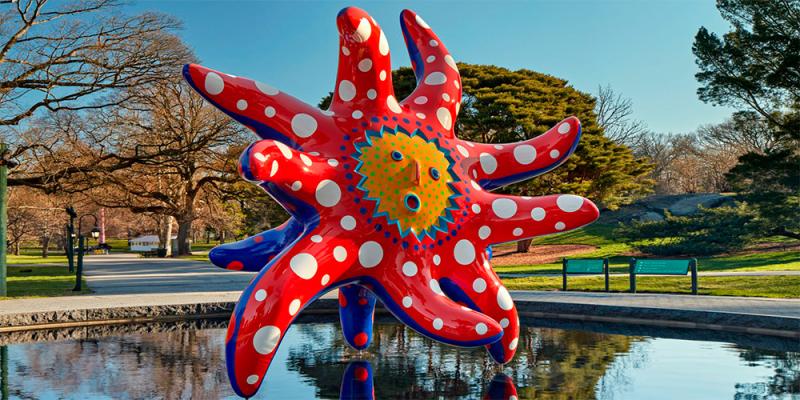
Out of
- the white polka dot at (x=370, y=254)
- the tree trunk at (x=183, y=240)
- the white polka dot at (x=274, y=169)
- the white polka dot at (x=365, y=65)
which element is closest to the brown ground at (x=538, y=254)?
the tree trunk at (x=183, y=240)

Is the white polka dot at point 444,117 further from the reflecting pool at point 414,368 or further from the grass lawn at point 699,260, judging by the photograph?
the grass lawn at point 699,260

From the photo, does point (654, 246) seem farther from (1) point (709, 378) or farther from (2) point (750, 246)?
(1) point (709, 378)

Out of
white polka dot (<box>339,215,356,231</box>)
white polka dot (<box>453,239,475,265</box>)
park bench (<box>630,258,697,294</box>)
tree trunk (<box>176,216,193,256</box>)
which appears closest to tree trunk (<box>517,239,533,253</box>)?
park bench (<box>630,258,697,294</box>)

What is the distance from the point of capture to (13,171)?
21.7 m

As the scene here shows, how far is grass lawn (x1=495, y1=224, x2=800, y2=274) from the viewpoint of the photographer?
25.8 meters

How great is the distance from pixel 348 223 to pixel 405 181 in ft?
2.44

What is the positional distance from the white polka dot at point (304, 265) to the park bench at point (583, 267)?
41.7ft

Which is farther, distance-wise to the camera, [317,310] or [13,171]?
[13,171]

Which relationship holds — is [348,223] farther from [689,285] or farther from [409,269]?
[689,285]

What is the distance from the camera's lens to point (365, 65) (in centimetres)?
752

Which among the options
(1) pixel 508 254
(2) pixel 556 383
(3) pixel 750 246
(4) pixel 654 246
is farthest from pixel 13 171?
(3) pixel 750 246

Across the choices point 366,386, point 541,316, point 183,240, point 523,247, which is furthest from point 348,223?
point 183,240

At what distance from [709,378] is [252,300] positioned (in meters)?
5.03

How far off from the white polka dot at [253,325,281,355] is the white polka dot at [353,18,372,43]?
10.3 ft
